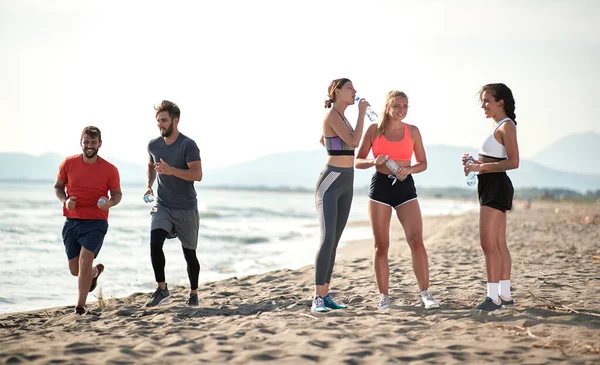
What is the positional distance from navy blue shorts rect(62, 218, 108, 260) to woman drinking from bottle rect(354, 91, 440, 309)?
8.31ft

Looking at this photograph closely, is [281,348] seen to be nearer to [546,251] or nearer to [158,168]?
[158,168]

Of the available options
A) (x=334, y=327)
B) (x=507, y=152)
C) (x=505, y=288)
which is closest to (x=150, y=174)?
(x=334, y=327)

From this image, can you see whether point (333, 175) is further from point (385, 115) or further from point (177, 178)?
point (177, 178)

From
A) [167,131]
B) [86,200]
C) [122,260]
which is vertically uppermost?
[167,131]

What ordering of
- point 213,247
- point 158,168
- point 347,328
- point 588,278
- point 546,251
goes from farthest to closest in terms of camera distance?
1. point 213,247
2. point 546,251
3. point 588,278
4. point 158,168
5. point 347,328

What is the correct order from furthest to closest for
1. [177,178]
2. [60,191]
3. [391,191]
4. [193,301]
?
[193,301], [177,178], [60,191], [391,191]

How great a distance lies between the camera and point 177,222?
19.4 ft

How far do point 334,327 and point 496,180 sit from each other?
1.92 meters

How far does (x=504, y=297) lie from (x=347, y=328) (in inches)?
65.2

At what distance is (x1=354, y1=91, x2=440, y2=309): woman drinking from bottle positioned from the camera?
531 cm

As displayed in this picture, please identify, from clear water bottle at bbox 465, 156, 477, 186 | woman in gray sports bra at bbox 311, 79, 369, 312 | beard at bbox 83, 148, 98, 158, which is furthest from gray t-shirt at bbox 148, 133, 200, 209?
clear water bottle at bbox 465, 156, 477, 186

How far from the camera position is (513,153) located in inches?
203

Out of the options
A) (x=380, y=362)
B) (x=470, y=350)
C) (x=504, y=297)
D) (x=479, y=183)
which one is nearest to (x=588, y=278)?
(x=504, y=297)

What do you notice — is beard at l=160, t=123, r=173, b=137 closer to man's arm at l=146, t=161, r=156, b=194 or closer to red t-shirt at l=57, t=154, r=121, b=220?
man's arm at l=146, t=161, r=156, b=194
